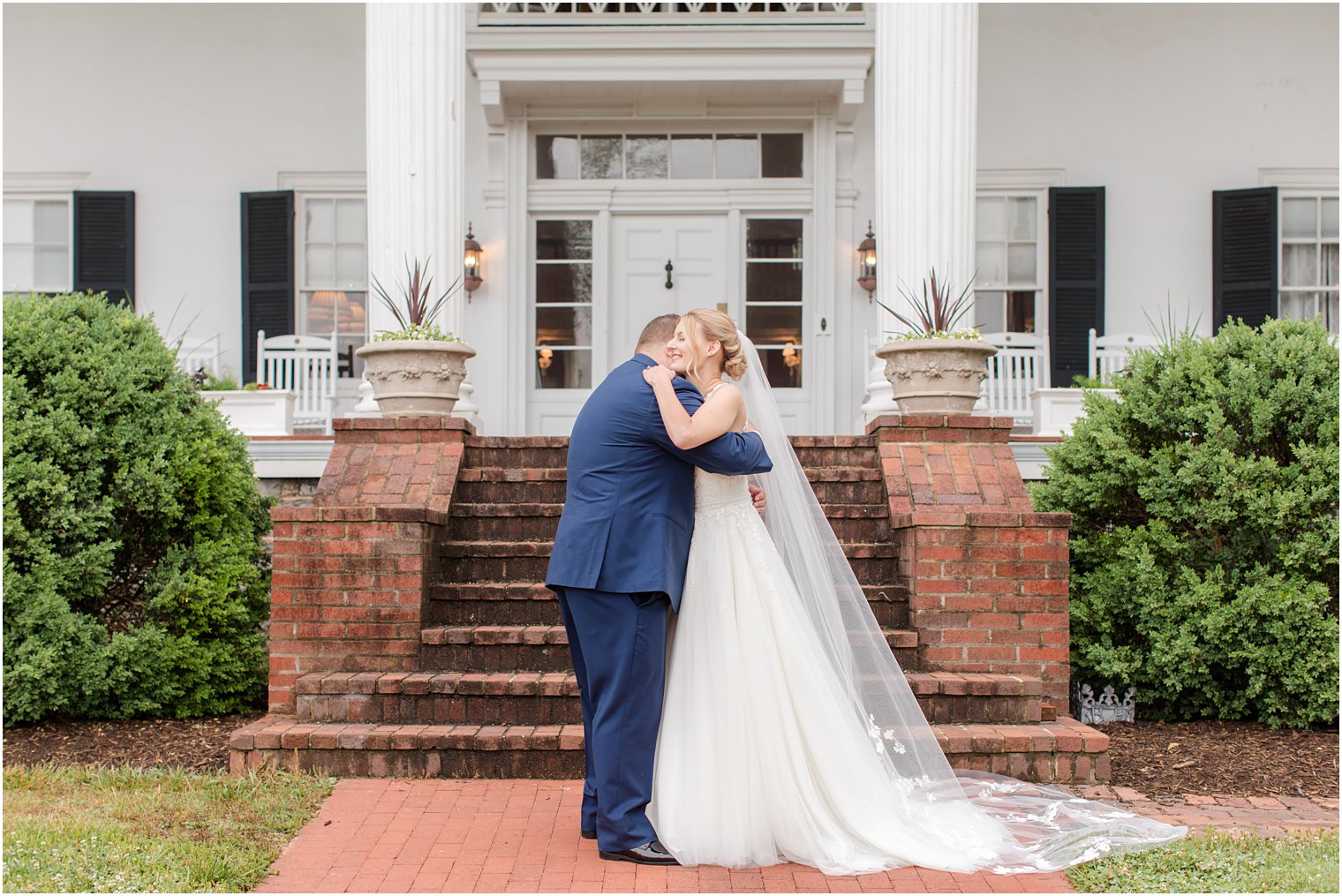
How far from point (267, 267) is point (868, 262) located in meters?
5.48

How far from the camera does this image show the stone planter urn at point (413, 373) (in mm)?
6566

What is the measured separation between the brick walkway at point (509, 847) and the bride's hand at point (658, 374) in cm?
161

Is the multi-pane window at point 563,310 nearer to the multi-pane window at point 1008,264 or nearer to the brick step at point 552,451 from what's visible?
the multi-pane window at point 1008,264

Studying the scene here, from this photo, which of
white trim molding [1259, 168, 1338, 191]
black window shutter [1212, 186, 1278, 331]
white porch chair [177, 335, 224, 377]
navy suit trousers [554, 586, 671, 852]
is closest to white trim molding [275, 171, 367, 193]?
white porch chair [177, 335, 224, 377]

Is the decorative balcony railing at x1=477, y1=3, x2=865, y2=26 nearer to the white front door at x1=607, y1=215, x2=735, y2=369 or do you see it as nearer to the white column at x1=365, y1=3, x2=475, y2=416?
the white front door at x1=607, y1=215, x2=735, y2=369

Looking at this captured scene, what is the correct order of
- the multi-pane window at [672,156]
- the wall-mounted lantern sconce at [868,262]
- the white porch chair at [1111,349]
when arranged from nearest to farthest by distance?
the white porch chair at [1111,349] < the wall-mounted lantern sconce at [868,262] < the multi-pane window at [672,156]

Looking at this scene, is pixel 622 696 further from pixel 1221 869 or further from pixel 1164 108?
pixel 1164 108

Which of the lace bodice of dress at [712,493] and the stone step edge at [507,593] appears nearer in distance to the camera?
the lace bodice of dress at [712,493]

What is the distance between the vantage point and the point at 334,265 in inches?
449

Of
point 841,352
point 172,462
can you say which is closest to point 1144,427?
point 841,352

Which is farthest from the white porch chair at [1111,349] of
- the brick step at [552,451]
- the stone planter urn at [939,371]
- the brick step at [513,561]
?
the brick step at [513,561]

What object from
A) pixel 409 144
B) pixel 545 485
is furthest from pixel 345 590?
pixel 409 144

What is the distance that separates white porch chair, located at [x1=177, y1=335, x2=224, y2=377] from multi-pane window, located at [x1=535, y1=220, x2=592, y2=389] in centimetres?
284

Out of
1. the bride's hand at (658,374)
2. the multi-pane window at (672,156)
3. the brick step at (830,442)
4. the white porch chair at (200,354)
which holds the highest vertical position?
the multi-pane window at (672,156)
